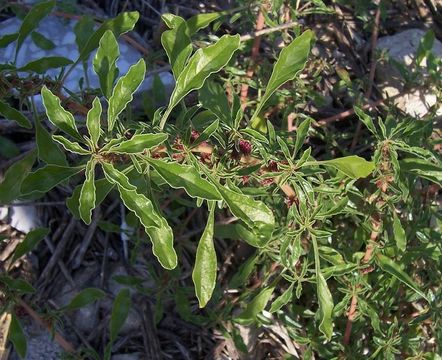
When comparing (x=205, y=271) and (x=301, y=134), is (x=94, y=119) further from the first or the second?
(x=301, y=134)

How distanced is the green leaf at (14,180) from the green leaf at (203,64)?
545mm

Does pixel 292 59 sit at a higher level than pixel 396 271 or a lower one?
higher

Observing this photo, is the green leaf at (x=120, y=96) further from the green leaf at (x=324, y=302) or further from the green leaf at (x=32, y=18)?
the green leaf at (x=324, y=302)

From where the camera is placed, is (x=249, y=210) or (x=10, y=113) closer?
(x=249, y=210)

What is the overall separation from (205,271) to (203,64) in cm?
48

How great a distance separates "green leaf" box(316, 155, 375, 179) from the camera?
71.6 inches

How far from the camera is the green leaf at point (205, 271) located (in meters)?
1.66

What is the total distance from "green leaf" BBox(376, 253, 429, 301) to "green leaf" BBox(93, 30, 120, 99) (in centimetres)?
103

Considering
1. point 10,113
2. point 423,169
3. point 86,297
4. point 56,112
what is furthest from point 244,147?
point 86,297

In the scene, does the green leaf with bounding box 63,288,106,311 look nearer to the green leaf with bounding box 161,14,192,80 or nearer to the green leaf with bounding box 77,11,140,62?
the green leaf with bounding box 77,11,140,62

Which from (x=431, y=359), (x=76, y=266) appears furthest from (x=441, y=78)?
(x=76, y=266)

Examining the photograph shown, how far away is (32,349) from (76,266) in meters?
0.34

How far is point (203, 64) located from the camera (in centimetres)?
167

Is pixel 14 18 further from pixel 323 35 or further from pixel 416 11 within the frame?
pixel 416 11
